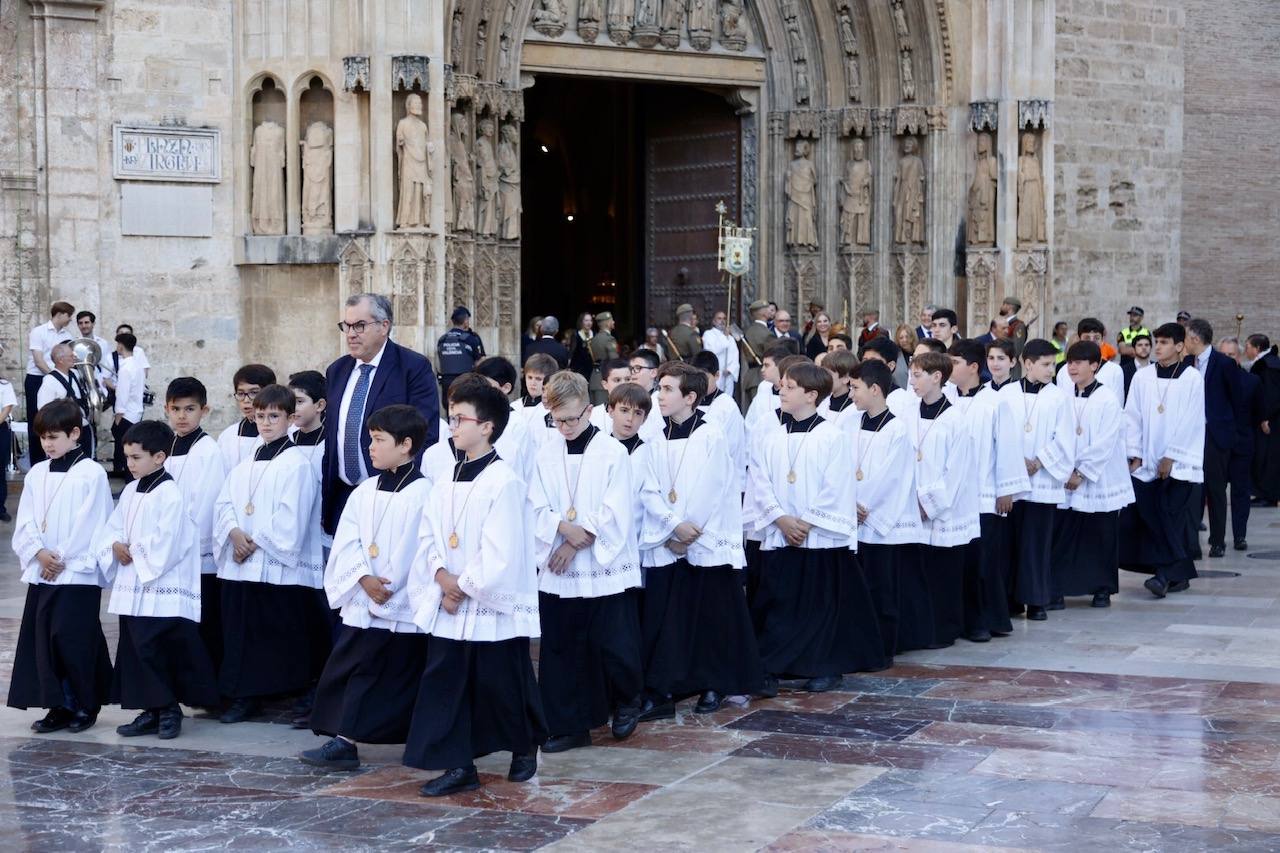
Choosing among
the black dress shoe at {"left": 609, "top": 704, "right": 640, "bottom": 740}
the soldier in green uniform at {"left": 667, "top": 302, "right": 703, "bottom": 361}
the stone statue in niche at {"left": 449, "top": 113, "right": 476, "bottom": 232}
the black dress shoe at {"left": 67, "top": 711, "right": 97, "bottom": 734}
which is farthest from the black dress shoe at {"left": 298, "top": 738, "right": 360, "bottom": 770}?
the soldier in green uniform at {"left": 667, "top": 302, "right": 703, "bottom": 361}

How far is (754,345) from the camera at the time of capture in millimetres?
18062

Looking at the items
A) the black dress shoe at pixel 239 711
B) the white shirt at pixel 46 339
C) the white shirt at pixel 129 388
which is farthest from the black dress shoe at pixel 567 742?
the white shirt at pixel 46 339

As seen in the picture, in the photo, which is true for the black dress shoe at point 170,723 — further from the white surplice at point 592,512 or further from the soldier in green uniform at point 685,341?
the soldier in green uniform at point 685,341

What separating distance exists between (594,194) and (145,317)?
41.3 ft

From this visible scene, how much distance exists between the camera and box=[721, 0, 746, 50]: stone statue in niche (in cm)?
1966

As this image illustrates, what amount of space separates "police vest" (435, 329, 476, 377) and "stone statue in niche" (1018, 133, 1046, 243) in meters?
6.81

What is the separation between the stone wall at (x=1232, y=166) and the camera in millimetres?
24672

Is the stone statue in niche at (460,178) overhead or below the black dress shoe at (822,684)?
overhead

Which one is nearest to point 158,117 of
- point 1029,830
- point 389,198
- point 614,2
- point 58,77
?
point 58,77

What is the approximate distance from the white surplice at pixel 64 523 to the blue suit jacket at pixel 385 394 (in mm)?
1018

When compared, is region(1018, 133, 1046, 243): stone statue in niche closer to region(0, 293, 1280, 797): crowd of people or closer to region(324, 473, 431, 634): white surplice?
region(0, 293, 1280, 797): crowd of people

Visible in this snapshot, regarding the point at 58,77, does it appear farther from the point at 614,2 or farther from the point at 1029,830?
the point at 1029,830

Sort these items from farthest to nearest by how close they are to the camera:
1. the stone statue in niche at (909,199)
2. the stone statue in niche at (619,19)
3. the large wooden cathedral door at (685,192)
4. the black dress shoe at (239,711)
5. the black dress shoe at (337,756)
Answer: the large wooden cathedral door at (685,192)
the stone statue in niche at (909,199)
the stone statue in niche at (619,19)
the black dress shoe at (239,711)
the black dress shoe at (337,756)

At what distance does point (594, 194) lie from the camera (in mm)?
28609
